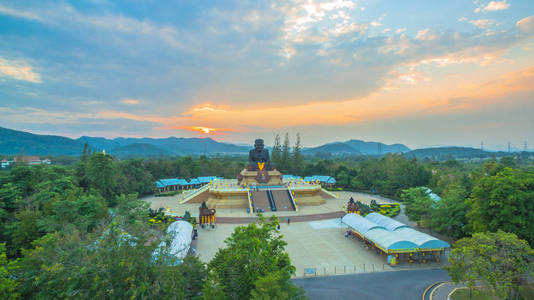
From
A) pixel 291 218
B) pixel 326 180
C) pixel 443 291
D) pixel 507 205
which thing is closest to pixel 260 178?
pixel 291 218

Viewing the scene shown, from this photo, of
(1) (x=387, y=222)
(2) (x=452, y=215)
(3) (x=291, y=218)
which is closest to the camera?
(2) (x=452, y=215)

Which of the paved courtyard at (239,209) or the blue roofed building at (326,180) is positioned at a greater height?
the blue roofed building at (326,180)

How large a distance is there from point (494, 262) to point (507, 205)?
6.89 meters

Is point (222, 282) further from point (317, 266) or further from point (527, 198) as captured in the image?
point (527, 198)

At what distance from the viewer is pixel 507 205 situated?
703 inches

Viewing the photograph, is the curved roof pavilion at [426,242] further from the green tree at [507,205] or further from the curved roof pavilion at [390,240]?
the green tree at [507,205]

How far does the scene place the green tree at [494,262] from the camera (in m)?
12.5

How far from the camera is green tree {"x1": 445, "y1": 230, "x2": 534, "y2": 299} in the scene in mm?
12469

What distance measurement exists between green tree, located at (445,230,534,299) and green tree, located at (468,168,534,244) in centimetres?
390

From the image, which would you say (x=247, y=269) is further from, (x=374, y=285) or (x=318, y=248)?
(x=318, y=248)

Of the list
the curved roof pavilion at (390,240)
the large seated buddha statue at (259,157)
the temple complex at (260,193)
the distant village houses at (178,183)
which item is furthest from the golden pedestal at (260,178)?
the curved roof pavilion at (390,240)

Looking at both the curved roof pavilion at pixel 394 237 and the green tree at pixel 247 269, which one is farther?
the curved roof pavilion at pixel 394 237

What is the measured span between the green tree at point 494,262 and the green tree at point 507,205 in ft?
12.8

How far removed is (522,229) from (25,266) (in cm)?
2829
